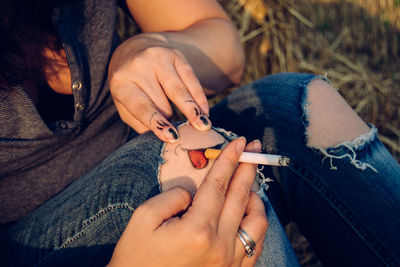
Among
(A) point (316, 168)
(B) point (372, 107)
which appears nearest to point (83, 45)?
(A) point (316, 168)

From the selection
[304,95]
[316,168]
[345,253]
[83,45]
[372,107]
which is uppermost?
[83,45]

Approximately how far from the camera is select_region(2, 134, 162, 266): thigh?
572 mm

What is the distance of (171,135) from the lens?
0.59 m

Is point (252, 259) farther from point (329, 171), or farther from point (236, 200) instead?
point (329, 171)

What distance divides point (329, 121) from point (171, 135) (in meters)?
0.38

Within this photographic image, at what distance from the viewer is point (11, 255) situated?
66cm

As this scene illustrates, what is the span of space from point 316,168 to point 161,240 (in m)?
0.41

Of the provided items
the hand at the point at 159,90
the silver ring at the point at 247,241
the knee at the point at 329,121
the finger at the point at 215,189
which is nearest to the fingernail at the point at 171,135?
the hand at the point at 159,90

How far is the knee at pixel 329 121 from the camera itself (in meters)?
0.69

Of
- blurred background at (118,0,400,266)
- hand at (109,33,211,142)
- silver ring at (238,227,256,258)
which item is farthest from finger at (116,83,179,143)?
blurred background at (118,0,400,266)

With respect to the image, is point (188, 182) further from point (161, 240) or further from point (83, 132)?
point (83, 132)

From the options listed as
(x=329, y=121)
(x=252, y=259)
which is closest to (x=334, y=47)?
(x=329, y=121)

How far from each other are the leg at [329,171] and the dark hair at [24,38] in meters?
0.54

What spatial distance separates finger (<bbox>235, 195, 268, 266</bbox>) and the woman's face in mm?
119
